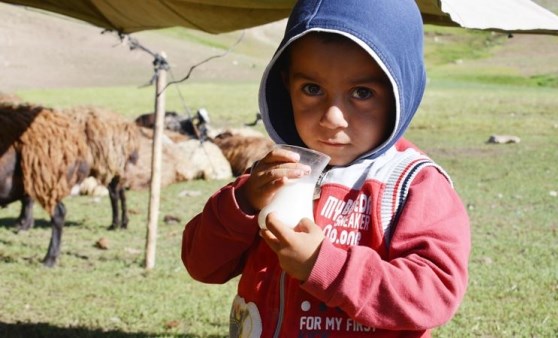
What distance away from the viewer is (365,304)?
2088mm

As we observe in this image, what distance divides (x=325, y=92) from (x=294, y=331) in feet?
2.12

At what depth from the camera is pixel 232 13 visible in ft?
16.9

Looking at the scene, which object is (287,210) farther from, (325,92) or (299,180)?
(325,92)

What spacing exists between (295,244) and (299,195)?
15 centimetres

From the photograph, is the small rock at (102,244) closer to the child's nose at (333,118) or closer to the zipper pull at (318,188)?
the zipper pull at (318,188)

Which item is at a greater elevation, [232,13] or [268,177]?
[232,13]

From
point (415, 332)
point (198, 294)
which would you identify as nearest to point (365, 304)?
point (415, 332)

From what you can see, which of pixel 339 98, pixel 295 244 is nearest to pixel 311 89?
pixel 339 98

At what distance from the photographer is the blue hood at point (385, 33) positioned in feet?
7.16

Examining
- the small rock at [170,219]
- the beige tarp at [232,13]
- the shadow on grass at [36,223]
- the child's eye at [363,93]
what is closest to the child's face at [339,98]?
the child's eye at [363,93]

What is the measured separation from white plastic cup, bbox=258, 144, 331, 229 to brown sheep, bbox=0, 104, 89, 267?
5.80 m

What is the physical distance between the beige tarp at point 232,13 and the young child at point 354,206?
3.08 feet

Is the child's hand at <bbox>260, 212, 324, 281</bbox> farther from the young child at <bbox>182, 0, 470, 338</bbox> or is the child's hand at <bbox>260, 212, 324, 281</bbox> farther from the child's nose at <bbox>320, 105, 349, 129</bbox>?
the child's nose at <bbox>320, 105, 349, 129</bbox>

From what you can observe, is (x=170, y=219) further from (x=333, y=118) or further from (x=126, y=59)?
(x=126, y=59)
